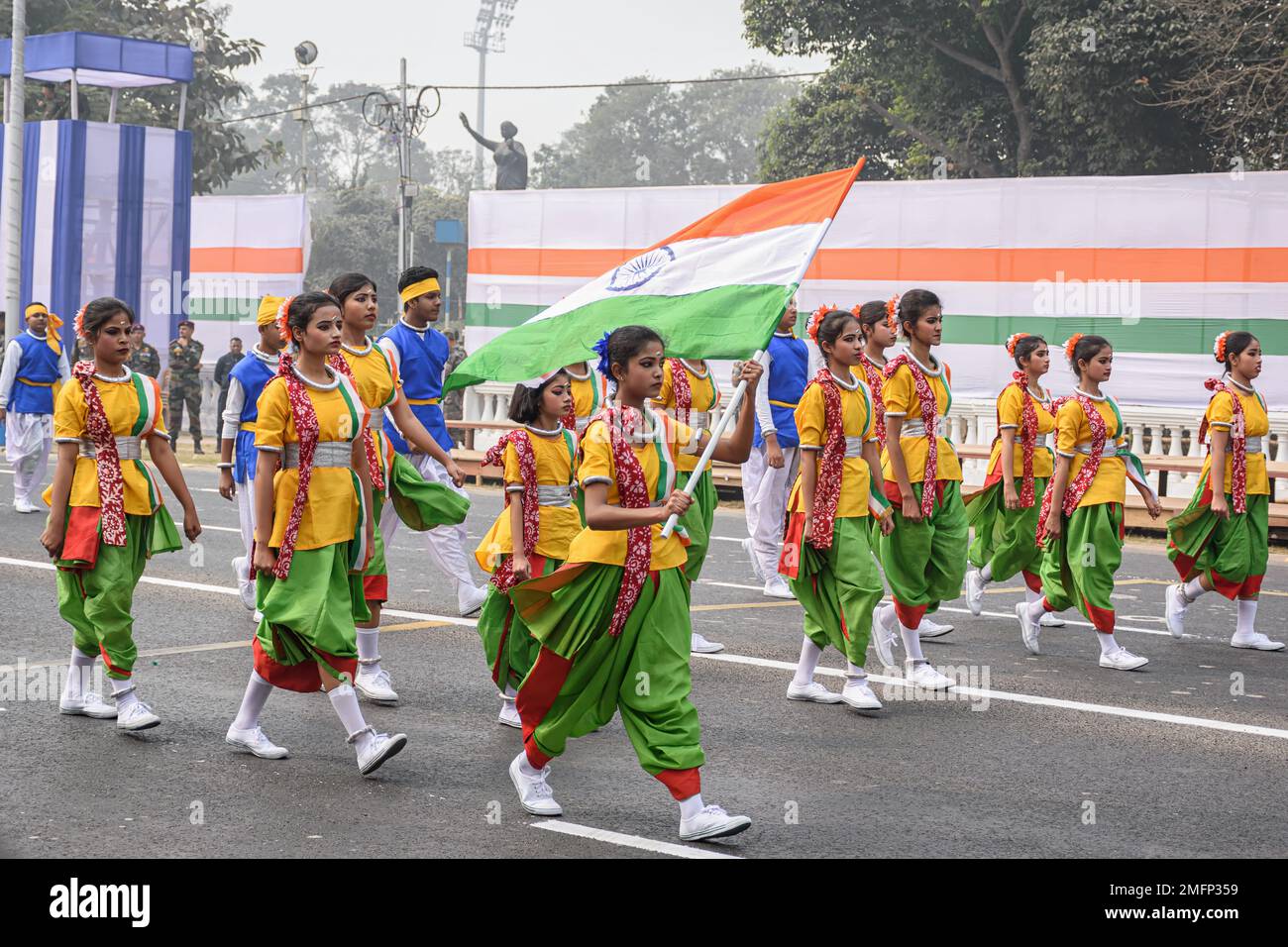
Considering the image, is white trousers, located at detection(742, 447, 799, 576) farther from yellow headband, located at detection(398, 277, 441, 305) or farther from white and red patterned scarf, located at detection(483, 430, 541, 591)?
white and red patterned scarf, located at detection(483, 430, 541, 591)

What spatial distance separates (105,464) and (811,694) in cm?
339

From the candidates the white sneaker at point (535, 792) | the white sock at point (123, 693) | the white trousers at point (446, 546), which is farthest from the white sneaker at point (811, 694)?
the white sock at point (123, 693)

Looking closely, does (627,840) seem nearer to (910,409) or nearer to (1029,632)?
(910,409)

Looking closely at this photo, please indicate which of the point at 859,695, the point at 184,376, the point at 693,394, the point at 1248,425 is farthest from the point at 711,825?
the point at 184,376

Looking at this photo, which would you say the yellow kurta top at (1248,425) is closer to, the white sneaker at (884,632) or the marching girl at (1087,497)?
the marching girl at (1087,497)

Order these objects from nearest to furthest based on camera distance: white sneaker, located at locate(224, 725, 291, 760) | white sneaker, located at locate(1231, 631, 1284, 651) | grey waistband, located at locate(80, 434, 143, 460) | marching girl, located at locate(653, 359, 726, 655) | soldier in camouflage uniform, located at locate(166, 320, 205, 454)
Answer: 1. white sneaker, located at locate(224, 725, 291, 760)
2. grey waistband, located at locate(80, 434, 143, 460)
3. marching girl, located at locate(653, 359, 726, 655)
4. white sneaker, located at locate(1231, 631, 1284, 651)
5. soldier in camouflage uniform, located at locate(166, 320, 205, 454)

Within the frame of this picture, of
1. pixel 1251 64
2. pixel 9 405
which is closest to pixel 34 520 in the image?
pixel 9 405

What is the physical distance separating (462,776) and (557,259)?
17.2m

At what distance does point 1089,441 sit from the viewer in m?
9.69

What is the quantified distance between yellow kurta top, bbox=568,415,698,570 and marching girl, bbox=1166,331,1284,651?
5234mm

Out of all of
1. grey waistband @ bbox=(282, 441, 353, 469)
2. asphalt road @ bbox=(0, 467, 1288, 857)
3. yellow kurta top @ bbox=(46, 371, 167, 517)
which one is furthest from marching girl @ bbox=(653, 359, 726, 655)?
yellow kurta top @ bbox=(46, 371, 167, 517)

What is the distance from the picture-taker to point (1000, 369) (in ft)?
64.8

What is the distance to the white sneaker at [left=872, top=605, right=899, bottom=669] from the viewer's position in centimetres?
904

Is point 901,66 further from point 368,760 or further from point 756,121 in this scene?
point 756,121
